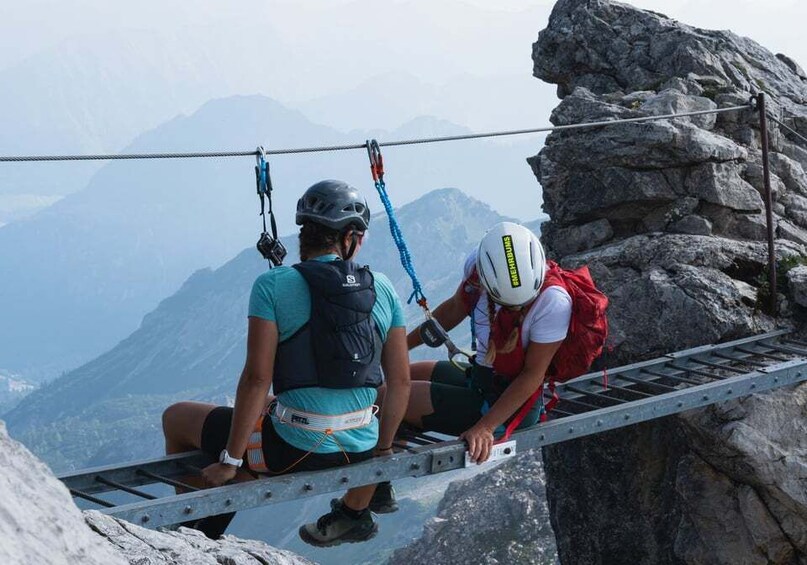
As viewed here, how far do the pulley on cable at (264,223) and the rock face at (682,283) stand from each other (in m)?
6.04

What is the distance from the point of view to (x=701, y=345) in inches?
472

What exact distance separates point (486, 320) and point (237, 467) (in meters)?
2.48

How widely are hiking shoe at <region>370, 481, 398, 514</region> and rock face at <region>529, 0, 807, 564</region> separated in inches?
190

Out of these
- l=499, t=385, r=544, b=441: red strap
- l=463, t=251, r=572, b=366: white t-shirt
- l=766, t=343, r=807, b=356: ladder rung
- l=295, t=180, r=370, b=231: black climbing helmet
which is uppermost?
l=295, t=180, r=370, b=231: black climbing helmet

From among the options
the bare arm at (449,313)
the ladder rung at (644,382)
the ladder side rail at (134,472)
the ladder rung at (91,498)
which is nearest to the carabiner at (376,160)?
the bare arm at (449,313)

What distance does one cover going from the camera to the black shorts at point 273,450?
7.20 metres

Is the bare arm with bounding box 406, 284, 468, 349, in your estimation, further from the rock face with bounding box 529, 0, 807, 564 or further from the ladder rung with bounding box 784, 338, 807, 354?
the ladder rung with bounding box 784, 338, 807, 354

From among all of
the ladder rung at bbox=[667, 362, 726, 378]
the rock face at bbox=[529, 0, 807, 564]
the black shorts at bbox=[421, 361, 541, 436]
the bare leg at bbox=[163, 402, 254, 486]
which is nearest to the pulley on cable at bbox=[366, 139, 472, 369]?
the black shorts at bbox=[421, 361, 541, 436]

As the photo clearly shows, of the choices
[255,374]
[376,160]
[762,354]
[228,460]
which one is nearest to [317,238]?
[255,374]

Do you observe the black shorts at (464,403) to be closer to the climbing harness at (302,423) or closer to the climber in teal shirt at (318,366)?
the climber in teal shirt at (318,366)

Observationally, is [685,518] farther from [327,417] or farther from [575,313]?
[327,417]

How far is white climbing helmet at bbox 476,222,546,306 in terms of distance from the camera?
7504mm

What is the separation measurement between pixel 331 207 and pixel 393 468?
221cm

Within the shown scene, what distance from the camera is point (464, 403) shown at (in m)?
8.41
